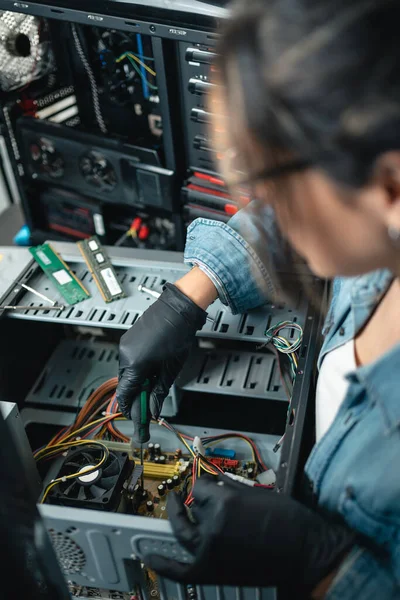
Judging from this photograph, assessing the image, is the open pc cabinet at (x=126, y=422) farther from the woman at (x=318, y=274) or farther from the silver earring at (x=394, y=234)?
the silver earring at (x=394, y=234)

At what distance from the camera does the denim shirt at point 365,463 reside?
652 millimetres

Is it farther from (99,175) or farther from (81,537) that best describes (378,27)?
(99,175)

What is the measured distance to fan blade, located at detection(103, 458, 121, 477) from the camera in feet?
3.05

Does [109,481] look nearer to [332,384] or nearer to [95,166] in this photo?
[332,384]

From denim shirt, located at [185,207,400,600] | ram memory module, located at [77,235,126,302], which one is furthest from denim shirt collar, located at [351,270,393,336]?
ram memory module, located at [77,235,126,302]

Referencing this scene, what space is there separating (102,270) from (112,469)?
0.40 metres

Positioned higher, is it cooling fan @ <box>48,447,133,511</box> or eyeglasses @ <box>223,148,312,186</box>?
eyeglasses @ <box>223,148,312,186</box>

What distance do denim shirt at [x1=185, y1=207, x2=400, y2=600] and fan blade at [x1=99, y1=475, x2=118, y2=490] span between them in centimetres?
30

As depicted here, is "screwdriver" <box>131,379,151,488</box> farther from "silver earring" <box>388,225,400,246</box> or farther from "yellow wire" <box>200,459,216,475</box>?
"silver earring" <box>388,225,400,246</box>

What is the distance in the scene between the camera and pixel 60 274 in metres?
1.17

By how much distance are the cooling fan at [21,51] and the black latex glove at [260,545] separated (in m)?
1.14

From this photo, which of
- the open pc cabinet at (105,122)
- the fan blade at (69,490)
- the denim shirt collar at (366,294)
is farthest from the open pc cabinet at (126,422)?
the open pc cabinet at (105,122)

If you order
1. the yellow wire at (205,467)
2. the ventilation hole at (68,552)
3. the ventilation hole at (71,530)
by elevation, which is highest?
the ventilation hole at (71,530)

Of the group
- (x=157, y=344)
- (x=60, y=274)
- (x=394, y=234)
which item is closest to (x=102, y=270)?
(x=60, y=274)
